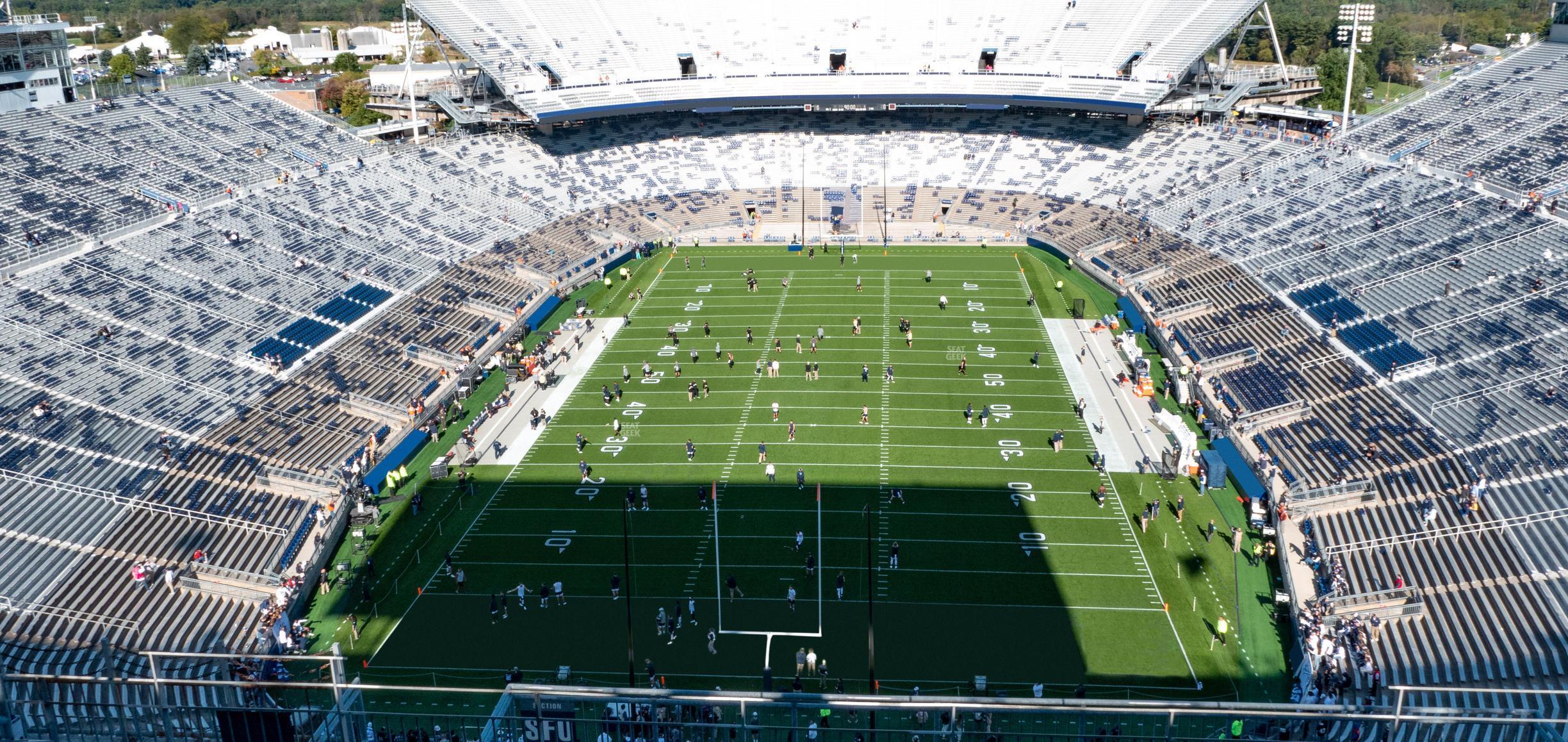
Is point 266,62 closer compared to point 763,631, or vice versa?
point 763,631

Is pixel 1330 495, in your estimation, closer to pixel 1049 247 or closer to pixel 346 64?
pixel 1049 247

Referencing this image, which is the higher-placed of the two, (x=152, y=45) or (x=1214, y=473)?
(x=152, y=45)

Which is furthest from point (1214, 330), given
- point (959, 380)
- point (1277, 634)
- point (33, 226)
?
point (33, 226)

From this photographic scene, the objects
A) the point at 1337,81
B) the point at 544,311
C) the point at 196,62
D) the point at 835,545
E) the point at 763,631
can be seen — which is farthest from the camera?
the point at 196,62

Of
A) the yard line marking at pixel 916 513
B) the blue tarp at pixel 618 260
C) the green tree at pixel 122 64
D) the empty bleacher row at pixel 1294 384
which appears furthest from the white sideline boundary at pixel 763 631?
the green tree at pixel 122 64

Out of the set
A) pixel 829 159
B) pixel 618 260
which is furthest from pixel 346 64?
pixel 618 260

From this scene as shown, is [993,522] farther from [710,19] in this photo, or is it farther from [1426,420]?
[710,19]
